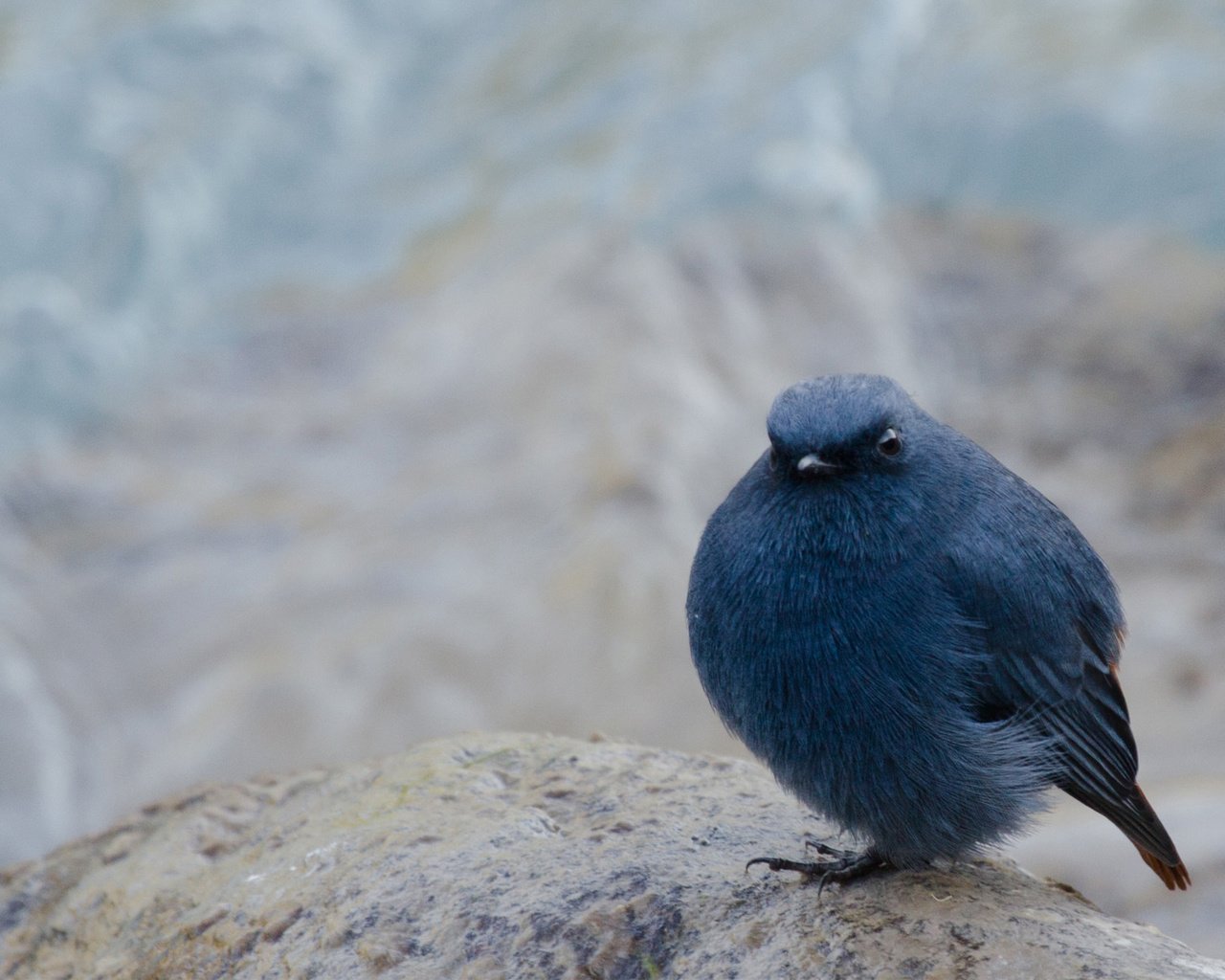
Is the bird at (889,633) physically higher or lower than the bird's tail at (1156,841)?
higher

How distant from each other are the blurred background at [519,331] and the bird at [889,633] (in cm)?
327

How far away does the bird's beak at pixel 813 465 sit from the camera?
353 cm

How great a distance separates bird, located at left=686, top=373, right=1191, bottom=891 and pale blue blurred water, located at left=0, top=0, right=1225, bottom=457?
8.46 meters

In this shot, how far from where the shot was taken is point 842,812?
11.8 feet

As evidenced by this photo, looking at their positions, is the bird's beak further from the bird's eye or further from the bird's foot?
the bird's foot

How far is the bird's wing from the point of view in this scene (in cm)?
366

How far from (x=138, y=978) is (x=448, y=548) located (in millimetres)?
6624

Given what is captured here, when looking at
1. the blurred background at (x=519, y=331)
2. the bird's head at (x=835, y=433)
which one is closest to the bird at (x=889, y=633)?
the bird's head at (x=835, y=433)

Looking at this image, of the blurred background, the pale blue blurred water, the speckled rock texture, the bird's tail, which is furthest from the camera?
the pale blue blurred water

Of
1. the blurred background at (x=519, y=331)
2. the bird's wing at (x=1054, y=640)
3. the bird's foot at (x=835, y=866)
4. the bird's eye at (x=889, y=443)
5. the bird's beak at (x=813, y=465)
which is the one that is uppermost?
the blurred background at (x=519, y=331)

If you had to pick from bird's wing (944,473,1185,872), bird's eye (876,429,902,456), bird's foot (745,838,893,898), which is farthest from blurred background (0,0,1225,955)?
bird's eye (876,429,902,456)

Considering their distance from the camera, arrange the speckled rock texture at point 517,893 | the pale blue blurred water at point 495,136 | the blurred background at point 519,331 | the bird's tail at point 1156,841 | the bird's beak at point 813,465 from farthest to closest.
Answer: the pale blue blurred water at point 495,136 → the blurred background at point 519,331 → the bird's tail at point 1156,841 → the bird's beak at point 813,465 → the speckled rock texture at point 517,893

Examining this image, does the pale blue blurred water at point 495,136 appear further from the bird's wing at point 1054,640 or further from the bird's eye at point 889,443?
the bird's eye at point 889,443

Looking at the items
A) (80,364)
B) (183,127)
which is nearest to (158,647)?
(80,364)
